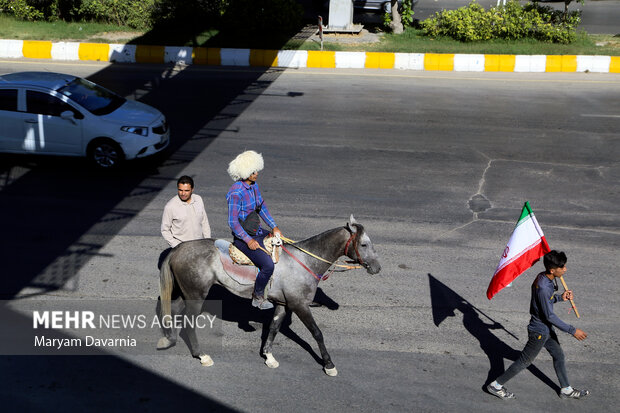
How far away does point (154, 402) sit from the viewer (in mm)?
7039

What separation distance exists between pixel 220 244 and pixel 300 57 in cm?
1553

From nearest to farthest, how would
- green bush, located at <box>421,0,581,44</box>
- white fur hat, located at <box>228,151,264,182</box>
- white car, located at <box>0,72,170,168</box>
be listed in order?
1. white fur hat, located at <box>228,151,264,182</box>
2. white car, located at <box>0,72,170,168</box>
3. green bush, located at <box>421,0,581,44</box>

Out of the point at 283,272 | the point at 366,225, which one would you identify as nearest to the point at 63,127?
the point at 366,225

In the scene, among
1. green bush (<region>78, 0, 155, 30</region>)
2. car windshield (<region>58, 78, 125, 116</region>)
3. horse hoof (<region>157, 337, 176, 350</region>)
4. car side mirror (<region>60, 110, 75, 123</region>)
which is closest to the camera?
horse hoof (<region>157, 337, 176, 350</region>)

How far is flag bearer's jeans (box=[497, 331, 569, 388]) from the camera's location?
7.01 metres

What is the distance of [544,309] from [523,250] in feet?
3.26

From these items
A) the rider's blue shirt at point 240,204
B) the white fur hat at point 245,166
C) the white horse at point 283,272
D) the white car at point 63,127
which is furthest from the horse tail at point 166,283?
the white car at point 63,127

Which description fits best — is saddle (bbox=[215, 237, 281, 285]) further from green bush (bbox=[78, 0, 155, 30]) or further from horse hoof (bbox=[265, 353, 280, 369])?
green bush (bbox=[78, 0, 155, 30])

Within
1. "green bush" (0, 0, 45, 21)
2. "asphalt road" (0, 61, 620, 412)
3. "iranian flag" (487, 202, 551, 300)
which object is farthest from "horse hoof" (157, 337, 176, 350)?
"green bush" (0, 0, 45, 21)

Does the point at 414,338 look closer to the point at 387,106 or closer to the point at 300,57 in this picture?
the point at 387,106

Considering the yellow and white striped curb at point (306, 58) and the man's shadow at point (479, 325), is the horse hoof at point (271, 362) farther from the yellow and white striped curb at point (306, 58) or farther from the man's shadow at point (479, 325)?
the yellow and white striped curb at point (306, 58)

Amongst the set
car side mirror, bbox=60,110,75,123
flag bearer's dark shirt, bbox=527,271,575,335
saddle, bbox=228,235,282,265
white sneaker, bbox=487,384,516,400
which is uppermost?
car side mirror, bbox=60,110,75,123

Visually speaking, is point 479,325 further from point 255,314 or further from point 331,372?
point 255,314

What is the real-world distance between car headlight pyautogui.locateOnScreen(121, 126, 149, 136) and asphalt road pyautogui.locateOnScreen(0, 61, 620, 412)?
2.63ft
